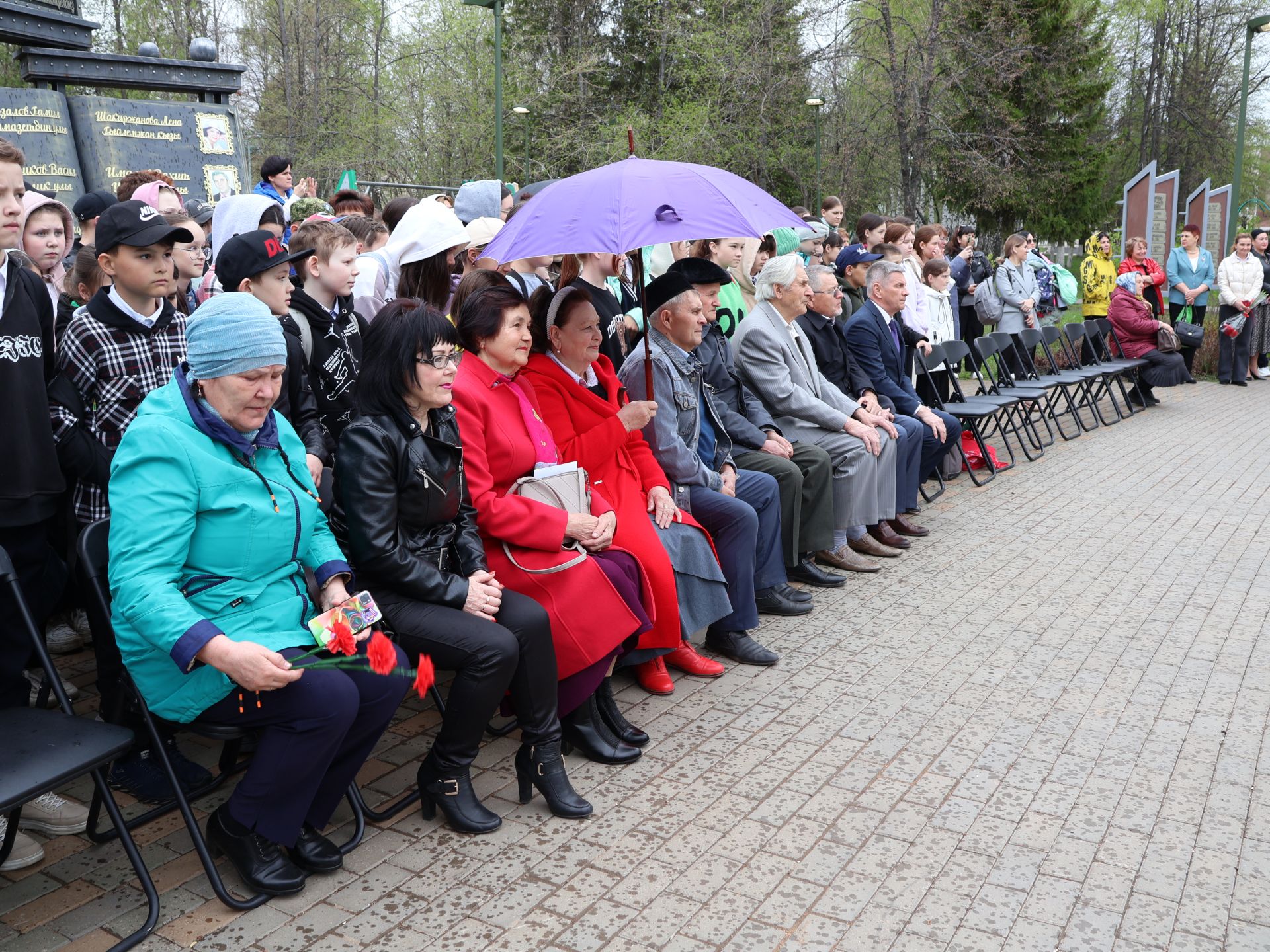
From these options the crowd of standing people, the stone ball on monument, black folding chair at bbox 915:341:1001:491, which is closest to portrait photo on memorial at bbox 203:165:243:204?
the stone ball on monument

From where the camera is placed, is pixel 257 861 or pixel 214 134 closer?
→ pixel 257 861

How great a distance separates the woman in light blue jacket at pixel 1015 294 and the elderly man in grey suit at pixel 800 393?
17.0 ft

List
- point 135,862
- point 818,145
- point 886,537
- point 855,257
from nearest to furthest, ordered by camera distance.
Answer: point 135,862, point 886,537, point 855,257, point 818,145

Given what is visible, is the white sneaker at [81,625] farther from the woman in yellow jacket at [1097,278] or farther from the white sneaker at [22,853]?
the woman in yellow jacket at [1097,278]

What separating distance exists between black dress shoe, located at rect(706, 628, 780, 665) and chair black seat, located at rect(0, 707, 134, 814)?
2.82 meters

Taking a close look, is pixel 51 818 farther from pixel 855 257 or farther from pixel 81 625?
pixel 855 257

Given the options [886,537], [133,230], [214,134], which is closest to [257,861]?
[133,230]

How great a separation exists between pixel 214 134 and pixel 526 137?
1564cm

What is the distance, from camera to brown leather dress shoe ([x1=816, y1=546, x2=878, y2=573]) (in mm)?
6395

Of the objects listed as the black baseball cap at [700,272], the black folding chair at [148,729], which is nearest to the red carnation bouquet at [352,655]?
the black folding chair at [148,729]

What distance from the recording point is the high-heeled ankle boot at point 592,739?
3.93 metres

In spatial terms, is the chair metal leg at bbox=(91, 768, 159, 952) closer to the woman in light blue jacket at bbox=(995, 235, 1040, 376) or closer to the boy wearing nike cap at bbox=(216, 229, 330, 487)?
the boy wearing nike cap at bbox=(216, 229, 330, 487)

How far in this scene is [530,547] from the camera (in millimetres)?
3920

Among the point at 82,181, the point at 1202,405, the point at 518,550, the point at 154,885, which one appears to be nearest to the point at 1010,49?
the point at 1202,405
